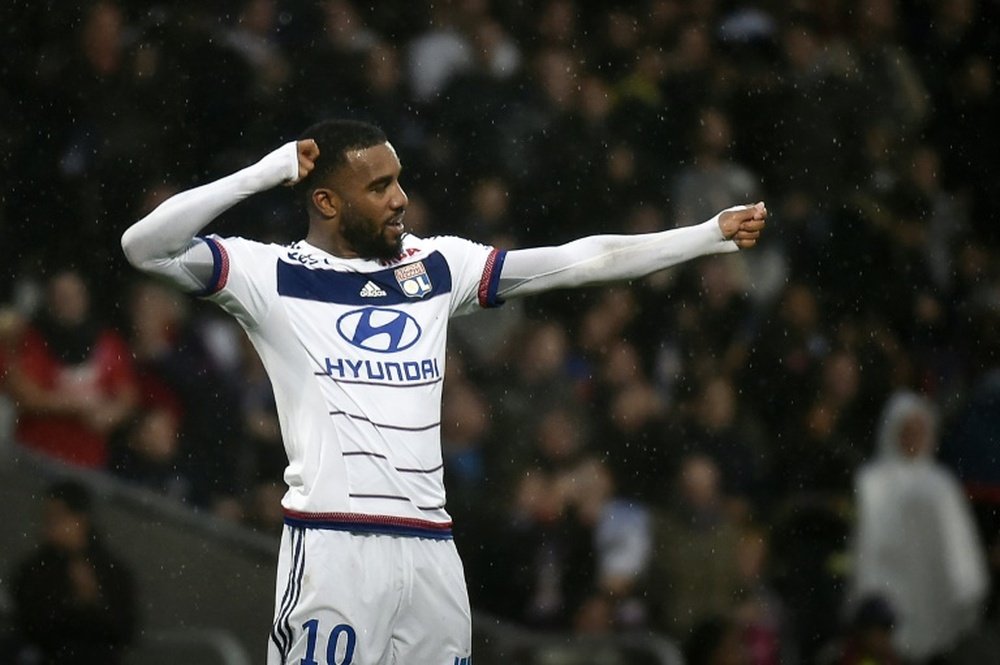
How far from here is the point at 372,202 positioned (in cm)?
456

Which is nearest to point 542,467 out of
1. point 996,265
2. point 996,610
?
point 996,610

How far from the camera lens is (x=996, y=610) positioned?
8836 millimetres

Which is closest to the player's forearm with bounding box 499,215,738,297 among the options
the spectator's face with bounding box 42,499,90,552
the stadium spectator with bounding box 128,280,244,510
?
the spectator's face with bounding box 42,499,90,552

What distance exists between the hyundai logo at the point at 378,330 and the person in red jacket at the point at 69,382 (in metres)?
3.29

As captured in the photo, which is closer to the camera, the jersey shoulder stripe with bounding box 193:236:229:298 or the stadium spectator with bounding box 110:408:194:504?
the jersey shoulder stripe with bounding box 193:236:229:298

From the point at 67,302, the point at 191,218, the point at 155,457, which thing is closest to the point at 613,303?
the point at 155,457

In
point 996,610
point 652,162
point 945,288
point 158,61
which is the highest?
point 158,61

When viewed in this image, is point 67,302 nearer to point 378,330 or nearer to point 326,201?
point 326,201

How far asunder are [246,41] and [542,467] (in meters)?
2.37

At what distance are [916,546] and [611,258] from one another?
4.11 m

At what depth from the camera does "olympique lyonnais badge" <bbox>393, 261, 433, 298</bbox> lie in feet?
15.1

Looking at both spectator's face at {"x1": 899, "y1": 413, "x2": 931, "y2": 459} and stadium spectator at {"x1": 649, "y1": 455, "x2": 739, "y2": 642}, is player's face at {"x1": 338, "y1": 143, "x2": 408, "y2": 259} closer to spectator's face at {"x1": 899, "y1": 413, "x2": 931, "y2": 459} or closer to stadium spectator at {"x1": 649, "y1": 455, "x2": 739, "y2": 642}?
stadium spectator at {"x1": 649, "y1": 455, "x2": 739, "y2": 642}

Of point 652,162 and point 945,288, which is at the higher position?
point 652,162

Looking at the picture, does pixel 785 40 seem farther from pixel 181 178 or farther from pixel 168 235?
pixel 168 235
